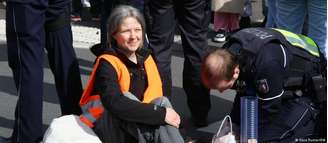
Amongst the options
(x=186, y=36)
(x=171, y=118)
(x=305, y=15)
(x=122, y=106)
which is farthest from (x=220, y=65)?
(x=305, y=15)

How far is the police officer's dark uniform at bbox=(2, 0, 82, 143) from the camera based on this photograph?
3014mm

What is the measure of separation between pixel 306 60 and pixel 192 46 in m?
0.91

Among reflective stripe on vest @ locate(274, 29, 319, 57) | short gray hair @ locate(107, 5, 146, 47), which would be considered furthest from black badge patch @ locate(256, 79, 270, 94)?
short gray hair @ locate(107, 5, 146, 47)

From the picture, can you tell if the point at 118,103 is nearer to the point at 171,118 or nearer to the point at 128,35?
→ the point at 171,118

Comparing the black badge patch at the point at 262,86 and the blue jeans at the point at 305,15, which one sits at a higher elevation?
the blue jeans at the point at 305,15

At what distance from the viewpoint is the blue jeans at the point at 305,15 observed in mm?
3588

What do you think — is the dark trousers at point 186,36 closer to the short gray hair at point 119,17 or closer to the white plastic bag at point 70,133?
the short gray hair at point 119,17

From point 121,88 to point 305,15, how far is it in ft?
4.74

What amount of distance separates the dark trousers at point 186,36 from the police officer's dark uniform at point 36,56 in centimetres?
49

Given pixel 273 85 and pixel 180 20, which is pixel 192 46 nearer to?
pixel 180 20

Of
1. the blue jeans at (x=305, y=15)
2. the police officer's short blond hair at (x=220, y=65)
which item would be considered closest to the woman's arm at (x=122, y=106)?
the police officer's short blond hair at (x=220, y=65)

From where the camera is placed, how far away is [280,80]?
2760mm

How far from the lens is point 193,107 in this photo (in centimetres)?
375

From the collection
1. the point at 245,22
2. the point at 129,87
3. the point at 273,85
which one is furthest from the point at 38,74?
the point at 245,22
